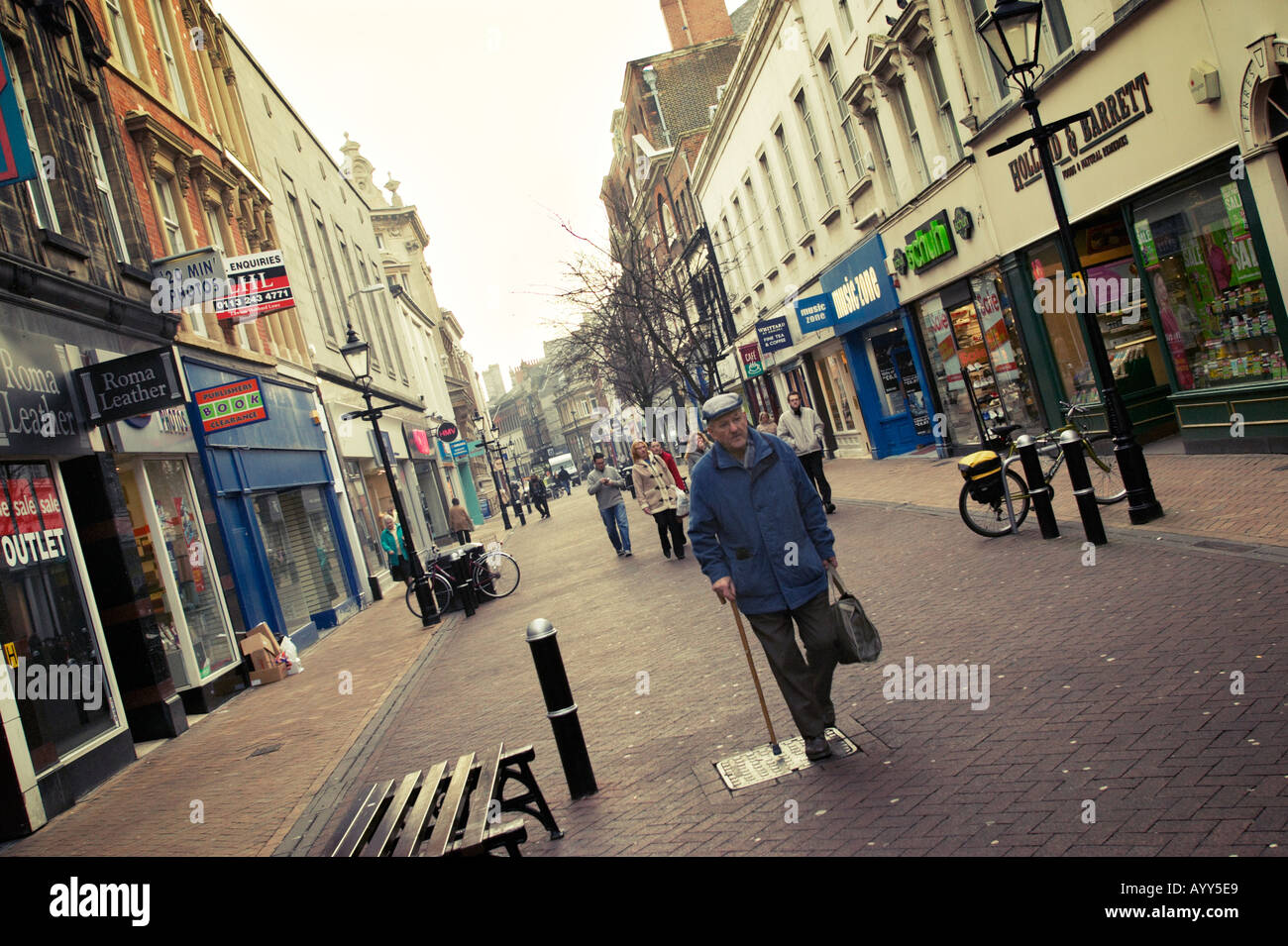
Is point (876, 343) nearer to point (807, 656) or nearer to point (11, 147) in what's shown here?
point (11, 147)

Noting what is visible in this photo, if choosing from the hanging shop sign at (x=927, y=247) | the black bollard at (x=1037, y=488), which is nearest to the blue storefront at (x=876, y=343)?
the hanging shop sign at (x=927, y=247)

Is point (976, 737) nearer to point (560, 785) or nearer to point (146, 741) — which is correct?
point (560, 785)

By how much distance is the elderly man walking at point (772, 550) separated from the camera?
188 inches

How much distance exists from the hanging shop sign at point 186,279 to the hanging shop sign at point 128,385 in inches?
109

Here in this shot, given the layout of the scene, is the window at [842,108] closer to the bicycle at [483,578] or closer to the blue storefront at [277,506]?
the bicycle at [483,578]

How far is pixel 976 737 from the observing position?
4543 millimetres

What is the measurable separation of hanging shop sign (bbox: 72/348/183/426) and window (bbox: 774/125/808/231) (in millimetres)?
16604

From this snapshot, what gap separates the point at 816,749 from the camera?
15.5ft

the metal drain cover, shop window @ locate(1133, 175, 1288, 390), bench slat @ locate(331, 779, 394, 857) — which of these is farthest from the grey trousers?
shop window @ locate(1133, 175, 1288, 390)

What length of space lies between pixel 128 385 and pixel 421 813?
805 cm

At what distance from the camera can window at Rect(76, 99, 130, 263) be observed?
489 inches

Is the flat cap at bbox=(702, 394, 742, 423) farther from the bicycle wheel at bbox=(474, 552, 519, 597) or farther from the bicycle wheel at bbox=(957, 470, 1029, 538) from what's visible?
the bicycle wheel at bbox=(474, 552, 519, 597)

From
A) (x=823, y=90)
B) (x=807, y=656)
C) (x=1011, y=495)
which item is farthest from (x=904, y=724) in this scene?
(x=823, y=90)
